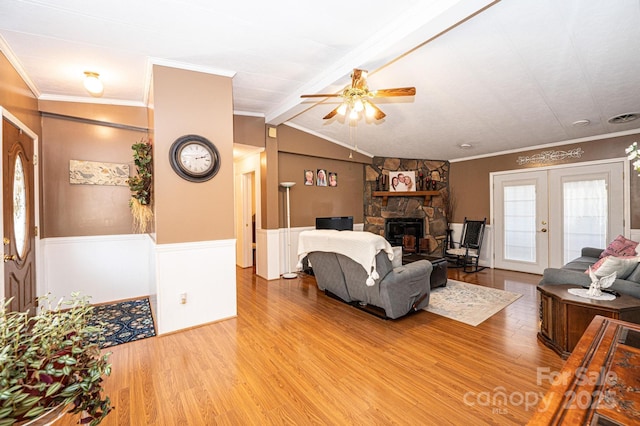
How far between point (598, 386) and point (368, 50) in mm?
2849

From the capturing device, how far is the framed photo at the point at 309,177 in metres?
5.63

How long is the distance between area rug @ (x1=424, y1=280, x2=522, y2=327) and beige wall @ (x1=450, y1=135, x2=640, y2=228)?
2.38 meters

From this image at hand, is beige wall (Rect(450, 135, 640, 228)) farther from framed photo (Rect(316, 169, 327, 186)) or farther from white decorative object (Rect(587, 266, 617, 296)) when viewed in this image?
white decorative object (Rect(587, 266, 617, 296))

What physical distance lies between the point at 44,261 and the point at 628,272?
6.53 meters

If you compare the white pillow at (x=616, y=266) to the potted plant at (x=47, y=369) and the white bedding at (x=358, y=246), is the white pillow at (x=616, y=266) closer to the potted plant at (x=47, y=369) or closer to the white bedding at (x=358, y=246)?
the white bedding at (x=358, y=246)

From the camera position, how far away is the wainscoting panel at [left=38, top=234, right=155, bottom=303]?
11.8 ft

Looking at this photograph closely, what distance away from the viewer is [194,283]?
121 inches

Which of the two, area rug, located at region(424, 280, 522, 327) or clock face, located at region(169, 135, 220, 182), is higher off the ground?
clock face, located at region(169, 135, 220, 182)

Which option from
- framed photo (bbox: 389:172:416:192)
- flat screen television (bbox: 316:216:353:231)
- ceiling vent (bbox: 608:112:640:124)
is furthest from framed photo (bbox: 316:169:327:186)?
ceiling vent (bbox: 608:112:640:124)

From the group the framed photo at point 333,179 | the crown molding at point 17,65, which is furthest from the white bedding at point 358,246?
the crown molding at point 17,65

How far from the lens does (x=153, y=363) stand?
236cm

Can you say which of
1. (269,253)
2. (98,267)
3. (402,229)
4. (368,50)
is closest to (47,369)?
(368,50)

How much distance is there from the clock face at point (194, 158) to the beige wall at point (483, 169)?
5.56 m

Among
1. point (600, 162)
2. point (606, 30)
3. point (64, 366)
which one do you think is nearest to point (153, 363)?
point (64, 366)
